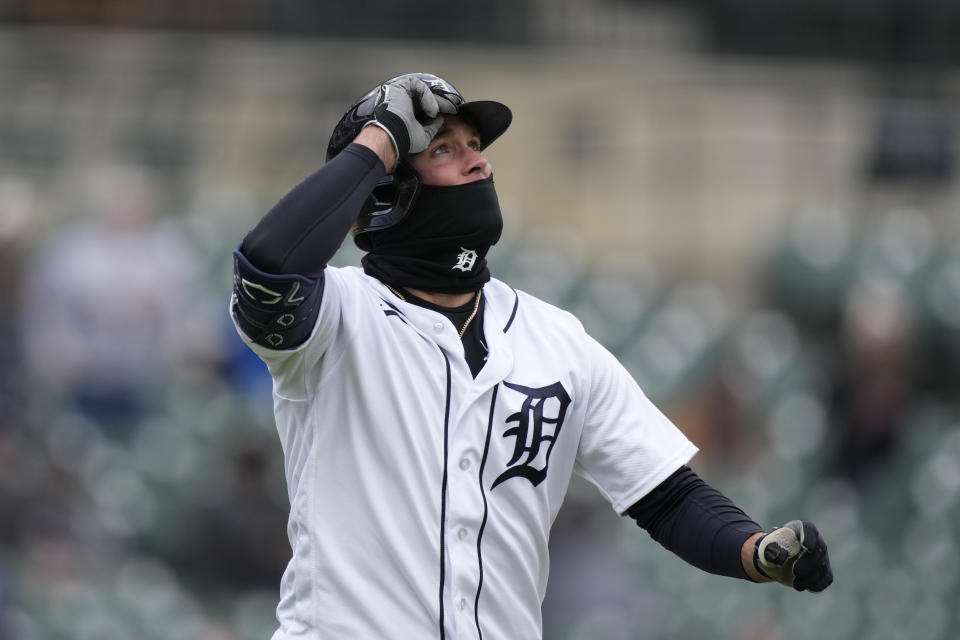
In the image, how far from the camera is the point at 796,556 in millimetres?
2529

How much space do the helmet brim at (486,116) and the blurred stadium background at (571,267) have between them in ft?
13.3

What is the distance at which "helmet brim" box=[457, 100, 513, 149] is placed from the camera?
2.71 metres

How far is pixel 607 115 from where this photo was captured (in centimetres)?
1073

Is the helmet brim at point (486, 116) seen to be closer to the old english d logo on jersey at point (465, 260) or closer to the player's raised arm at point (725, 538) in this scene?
the old english d logo on jersey at point (465, 260)

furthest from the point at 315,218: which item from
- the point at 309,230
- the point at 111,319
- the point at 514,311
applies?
the point at 111,319

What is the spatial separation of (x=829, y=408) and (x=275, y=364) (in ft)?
21.4

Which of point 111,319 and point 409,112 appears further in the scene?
point 111,319

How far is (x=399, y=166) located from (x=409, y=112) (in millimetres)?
160

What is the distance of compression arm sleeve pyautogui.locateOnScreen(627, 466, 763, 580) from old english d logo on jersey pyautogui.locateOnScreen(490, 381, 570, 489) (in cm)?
27

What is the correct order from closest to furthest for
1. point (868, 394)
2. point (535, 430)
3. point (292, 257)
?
point (292, 257) < point (535, 430) < point (868, 394)

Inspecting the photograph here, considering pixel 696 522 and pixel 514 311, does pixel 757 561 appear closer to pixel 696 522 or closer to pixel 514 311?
pixel 696 522

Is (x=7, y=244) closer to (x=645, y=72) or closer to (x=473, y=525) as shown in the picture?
(x=645, y=72)

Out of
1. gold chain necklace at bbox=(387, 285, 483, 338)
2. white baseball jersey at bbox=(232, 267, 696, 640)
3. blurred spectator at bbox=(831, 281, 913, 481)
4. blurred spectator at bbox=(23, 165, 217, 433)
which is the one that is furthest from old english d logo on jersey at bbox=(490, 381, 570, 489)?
blurred spectator at bbox=(831, 281, 913, 481)

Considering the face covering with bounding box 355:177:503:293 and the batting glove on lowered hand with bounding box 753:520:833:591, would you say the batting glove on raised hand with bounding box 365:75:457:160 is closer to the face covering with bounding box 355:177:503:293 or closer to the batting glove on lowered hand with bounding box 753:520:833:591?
the face covering with bounding box 355:177:503:293
